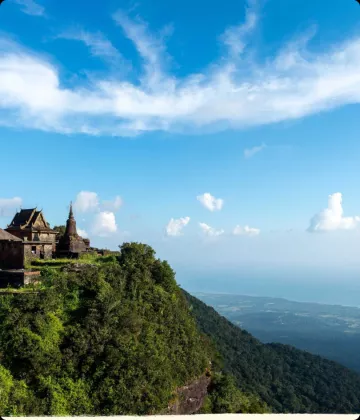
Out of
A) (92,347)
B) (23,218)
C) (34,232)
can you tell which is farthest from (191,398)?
(23,218)

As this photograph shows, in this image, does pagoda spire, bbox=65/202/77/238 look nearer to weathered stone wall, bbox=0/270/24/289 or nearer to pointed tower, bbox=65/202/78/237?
pointed tower, bbox=65/202/78/237

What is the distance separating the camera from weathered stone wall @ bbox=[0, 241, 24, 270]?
17391 millimetres

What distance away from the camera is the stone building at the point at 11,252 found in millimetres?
17391

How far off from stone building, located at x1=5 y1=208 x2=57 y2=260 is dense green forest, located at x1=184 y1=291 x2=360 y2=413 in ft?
60.0

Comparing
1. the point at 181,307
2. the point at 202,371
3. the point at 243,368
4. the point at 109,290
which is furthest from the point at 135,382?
the point at 243,368

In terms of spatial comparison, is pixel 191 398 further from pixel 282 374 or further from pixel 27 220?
pixel 282 374

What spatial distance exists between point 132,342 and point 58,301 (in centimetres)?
287

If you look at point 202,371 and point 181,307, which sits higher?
point 181,307

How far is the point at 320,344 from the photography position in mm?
80688

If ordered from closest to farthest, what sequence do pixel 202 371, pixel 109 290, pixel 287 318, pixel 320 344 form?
pixel 109 290
pixel 202 371
pixel 320 344
pixel 287 318

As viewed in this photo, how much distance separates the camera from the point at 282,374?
36750 millimetres

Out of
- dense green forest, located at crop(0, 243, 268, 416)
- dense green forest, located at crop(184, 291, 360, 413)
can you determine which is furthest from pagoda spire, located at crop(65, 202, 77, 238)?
dense green forest, located at crop(184, 291, 360, 413)

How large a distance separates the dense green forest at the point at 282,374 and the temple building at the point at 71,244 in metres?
16.7

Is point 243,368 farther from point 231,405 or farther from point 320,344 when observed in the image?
point 320,344
